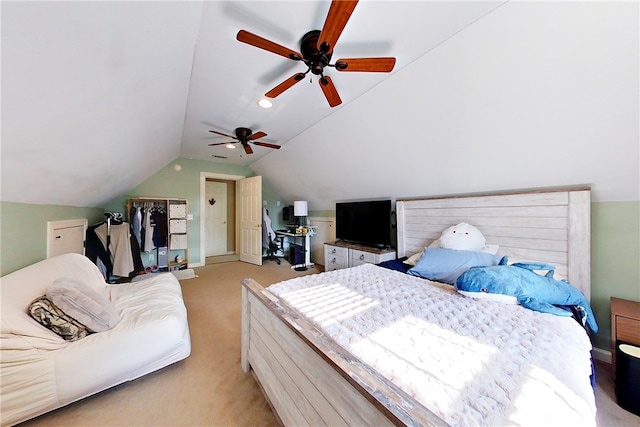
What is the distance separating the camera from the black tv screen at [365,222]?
11.3 ft

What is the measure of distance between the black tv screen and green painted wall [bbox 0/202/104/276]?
3.64 m

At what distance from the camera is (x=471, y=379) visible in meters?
0.85

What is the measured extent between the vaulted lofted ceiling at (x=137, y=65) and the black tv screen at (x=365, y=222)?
5.48 feet

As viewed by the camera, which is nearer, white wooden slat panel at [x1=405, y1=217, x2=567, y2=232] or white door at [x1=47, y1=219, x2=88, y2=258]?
white wooden slat panel at [x1=405, y1=217, x2=567, y2=232]

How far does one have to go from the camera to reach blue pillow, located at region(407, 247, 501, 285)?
2104 millimetres

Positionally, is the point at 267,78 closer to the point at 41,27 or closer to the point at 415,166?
the point at 41,27

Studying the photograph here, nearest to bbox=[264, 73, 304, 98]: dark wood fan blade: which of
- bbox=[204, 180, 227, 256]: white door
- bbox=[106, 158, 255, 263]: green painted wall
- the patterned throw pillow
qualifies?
the patterned throw pillow

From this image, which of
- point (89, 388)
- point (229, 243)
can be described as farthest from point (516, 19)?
point (229, 243)

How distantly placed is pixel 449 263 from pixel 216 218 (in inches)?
226

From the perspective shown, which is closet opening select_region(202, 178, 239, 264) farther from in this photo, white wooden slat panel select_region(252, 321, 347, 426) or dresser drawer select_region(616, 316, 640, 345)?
dresser drawer select_region(616, 316, 640, 345)

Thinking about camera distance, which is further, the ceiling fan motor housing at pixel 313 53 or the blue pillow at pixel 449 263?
the blue pillow at pixel 449 263

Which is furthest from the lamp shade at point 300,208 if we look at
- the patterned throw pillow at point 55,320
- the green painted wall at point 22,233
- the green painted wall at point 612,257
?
the green painted wall at point 612,257

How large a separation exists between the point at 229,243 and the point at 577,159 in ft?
21.9

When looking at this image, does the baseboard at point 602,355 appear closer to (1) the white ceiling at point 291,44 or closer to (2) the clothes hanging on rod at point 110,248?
(1) the white ceiling at point 291,44
